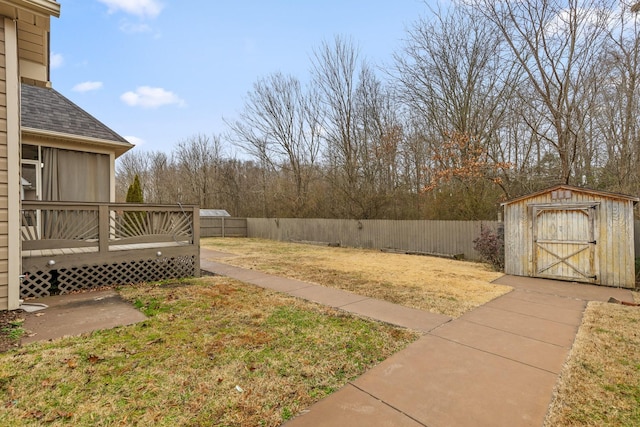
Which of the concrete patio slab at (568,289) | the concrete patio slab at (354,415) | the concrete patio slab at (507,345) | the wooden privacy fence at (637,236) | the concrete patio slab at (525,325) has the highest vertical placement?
the wooden privacy fence at (637,236)

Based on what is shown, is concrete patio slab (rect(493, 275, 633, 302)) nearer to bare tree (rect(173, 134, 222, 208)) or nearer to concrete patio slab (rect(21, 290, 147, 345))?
concrete patio slab (rect(21, 290, 147, 345))

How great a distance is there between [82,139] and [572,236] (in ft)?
36.9

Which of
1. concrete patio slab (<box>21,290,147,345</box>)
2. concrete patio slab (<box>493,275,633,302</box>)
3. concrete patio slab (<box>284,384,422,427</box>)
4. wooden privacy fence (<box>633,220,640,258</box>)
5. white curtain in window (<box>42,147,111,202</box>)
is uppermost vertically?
white curtain in window (<box>42,147,111,202</box>)

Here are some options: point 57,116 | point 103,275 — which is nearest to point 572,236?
point 103,275

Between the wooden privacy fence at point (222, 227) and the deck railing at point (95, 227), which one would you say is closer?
the deck railing at point (95, 227)

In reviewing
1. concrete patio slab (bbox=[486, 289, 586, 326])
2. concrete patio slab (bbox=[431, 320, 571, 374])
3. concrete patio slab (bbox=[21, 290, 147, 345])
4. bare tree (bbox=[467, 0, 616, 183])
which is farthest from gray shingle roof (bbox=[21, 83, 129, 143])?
bare tree (bbox=[467, 0, 616, 183])

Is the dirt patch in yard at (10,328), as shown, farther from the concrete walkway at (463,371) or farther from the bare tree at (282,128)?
the bare tree at (282,128)

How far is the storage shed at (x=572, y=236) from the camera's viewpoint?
6.09m

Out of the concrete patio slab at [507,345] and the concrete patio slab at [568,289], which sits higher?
the concrete patio slab at [507,345]

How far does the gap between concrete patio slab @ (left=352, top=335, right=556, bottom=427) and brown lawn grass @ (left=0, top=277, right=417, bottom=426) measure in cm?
24

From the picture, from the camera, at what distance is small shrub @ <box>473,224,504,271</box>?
8.34 meters

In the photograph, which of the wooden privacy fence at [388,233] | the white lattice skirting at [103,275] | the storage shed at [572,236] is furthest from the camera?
the wooden privacy fence at [388,233]

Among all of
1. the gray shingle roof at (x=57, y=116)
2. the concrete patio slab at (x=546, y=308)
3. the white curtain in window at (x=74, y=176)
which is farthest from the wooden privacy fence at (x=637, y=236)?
the white curtain in window at (x=74, y=176)

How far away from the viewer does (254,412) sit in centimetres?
204
